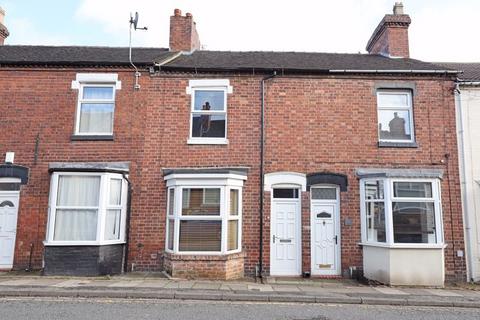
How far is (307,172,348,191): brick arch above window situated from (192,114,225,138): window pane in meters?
2.91

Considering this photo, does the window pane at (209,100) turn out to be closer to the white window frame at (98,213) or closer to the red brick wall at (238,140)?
the red brick wall at (238,140)

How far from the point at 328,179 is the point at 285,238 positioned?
2.09m

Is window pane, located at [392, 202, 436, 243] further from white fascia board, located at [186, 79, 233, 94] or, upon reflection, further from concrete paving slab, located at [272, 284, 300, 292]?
white fascia board, located at [186, 79, 233, 94]

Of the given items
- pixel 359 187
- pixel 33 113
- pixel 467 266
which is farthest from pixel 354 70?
pixel 33 113

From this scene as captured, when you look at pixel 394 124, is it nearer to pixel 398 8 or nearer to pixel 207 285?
pixel 398 8

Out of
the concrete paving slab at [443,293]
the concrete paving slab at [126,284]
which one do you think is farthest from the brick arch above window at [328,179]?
the concrete paving slab at [126,284]

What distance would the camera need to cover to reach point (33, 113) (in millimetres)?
11070

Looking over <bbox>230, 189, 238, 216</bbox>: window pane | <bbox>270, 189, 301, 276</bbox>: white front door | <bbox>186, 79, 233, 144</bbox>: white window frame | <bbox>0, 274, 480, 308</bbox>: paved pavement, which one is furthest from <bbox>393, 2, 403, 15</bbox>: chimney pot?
<bbox>0, 274, 480, 308</bbox>: paved pavement

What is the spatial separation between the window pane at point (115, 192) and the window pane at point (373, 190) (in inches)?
276

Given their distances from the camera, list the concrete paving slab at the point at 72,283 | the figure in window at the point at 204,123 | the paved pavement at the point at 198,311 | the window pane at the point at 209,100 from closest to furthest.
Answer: the paved pavement at the point at 198,311 < the concrete paving slab at the point at 72,283 < the figure in window at the point at 204,123 < the window pane at the point at 209,100

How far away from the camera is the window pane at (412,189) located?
10.2m

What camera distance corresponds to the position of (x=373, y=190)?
1050 cm

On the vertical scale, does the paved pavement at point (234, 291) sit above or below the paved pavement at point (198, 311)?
above

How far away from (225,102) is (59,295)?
6.62 m
